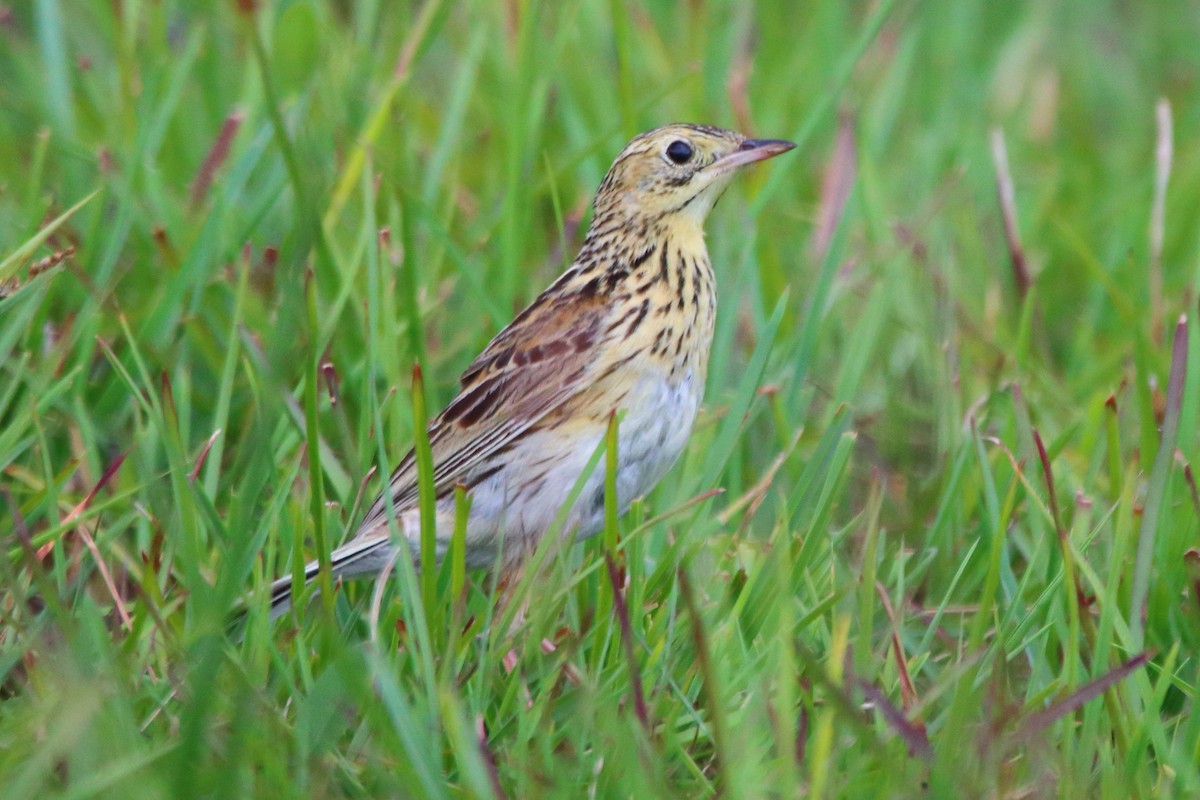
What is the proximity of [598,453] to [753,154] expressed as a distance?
3.90 ft

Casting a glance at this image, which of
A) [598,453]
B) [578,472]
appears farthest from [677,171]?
[598,453]

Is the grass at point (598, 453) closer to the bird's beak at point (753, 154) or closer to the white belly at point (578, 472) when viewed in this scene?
the white belly at point (578, 472)

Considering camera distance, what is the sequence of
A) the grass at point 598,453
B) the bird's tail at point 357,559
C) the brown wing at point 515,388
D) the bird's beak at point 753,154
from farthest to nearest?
the bird's beak at point 753,154 < the brown wing at point 515,388 < the bird's tail at point 357,559 < the grass at point 598,453

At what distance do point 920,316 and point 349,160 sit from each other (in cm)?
196

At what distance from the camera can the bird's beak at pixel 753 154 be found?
464 centimetres

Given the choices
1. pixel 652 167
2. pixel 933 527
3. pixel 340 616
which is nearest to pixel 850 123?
pixel 652 167

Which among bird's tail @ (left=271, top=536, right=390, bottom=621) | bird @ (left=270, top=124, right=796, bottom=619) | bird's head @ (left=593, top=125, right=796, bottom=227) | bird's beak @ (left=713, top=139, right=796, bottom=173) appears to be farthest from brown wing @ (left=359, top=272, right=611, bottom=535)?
bird's beak @ (left=713, top=139, right=796, bottom=173)

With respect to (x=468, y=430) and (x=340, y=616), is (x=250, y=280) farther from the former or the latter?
(x=340, y=616)

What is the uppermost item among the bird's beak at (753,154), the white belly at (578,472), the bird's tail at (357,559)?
the bird's beak at (753,154)

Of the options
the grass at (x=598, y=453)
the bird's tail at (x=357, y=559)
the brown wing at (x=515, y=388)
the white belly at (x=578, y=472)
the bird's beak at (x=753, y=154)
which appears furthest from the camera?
the bird's beak at (x=753, y=154)

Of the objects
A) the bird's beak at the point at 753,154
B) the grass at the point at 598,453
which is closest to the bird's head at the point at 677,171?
the bird's beak at the point at 753,154

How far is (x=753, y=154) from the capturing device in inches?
183

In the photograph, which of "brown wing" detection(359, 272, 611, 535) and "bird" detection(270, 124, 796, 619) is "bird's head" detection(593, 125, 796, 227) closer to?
"bird" detection(270, 124, 796, 619)

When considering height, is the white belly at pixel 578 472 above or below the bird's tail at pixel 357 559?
below
